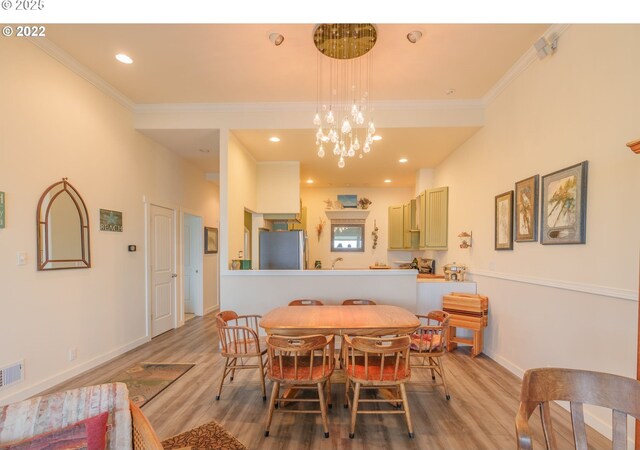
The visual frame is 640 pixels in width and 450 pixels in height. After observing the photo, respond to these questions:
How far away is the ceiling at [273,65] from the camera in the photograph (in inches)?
99.1

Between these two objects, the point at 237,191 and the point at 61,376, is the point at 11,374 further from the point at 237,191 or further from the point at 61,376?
the point at 237,191

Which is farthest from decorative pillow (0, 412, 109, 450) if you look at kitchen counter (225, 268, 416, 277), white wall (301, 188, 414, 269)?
white wall (301, 188, 414, 269)

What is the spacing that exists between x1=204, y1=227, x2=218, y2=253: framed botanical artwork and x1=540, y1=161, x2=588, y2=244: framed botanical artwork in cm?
563

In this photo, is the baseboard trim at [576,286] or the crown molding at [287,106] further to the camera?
the crown molding at [287,106]

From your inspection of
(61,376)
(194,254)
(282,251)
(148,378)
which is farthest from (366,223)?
(61,376)

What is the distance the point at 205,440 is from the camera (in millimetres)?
2039

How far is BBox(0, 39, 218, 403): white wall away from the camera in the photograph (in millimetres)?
2455

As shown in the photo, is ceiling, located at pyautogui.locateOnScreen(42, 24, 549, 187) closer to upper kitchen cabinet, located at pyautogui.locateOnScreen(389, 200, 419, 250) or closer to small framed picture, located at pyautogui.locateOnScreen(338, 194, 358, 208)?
upper kitchen cabinet, located at pyautogui.locateOnScreen(389, 200, 419, 250)

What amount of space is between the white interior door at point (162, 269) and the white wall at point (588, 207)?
4.82 meters

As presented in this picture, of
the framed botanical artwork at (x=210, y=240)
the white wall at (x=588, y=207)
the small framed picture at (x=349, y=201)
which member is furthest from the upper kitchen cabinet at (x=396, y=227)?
the framed botanical artwork at (x=210, y=240)

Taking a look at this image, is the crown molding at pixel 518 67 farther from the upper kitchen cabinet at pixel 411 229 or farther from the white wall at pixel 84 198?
the white wall at pixel 84 198

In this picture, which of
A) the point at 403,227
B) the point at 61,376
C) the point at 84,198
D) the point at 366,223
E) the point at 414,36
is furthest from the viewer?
the point at 366,223

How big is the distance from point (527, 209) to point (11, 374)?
499cm
